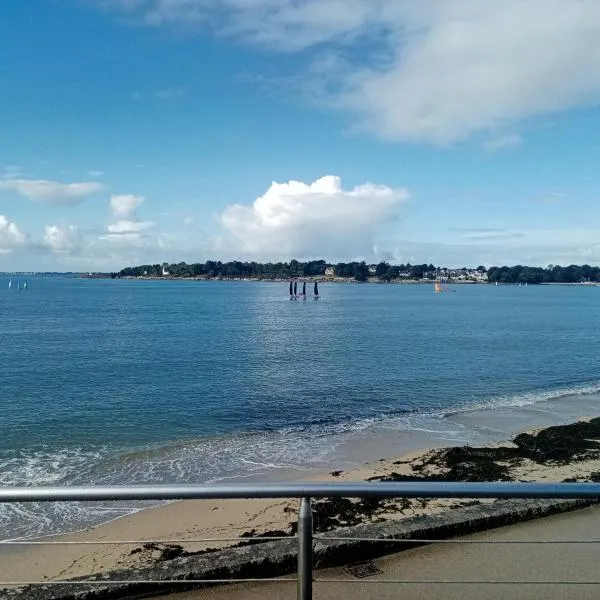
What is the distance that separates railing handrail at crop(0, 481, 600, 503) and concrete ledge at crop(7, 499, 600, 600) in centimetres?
159

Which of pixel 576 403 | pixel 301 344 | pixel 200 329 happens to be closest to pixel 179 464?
pixel 576 403

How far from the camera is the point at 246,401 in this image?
2345 cm

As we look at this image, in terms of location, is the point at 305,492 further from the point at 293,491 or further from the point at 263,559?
the point at 263,559

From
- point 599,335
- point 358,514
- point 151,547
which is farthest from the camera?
point 599,335

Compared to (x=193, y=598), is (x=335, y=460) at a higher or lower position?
lower

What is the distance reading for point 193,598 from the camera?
14.6ft

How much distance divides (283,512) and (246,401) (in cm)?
1270

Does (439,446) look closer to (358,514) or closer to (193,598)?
(358,514)

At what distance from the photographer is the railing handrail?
2410 millimetres

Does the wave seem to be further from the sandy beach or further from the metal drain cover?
the metal drain cover

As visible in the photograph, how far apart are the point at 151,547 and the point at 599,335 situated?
171ft

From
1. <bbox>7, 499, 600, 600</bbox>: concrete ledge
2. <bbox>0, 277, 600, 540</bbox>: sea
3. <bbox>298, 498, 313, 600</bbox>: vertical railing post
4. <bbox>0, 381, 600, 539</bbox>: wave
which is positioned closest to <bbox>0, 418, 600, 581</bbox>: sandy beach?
<bbox>7, 499, 600, 600</bbox>: concrete ledge

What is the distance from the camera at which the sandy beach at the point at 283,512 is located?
29.0 feet

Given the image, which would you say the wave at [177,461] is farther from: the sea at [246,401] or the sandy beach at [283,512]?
the sandy beach at [283,512]
